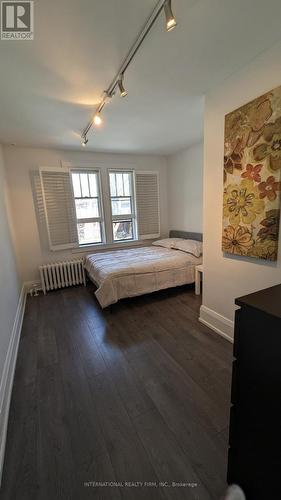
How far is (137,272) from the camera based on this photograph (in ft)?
10.2

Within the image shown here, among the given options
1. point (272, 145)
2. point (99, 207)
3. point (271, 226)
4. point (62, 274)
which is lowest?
point (62, 274)

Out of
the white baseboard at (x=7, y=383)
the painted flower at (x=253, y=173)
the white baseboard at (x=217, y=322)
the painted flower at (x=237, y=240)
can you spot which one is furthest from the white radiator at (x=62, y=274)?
the painted flower at (x=253, y=173)

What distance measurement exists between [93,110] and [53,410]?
2.91 metres

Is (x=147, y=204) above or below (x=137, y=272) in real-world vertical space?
above

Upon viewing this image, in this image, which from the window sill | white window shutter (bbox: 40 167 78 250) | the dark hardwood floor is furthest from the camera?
the window sill

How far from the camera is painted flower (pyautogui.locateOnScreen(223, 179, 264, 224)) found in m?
1.79

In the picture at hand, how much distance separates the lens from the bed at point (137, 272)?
294 centimetres

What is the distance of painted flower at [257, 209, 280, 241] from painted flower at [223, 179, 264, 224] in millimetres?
94

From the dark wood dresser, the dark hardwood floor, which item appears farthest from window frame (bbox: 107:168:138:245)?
the dark wood dresser

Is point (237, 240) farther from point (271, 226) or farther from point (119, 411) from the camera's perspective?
point (119, 411)

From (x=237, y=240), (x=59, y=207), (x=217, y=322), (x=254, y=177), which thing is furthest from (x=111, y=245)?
(x=254, y=177)

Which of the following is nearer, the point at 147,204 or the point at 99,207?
the point at 99,207

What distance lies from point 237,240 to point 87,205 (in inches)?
125

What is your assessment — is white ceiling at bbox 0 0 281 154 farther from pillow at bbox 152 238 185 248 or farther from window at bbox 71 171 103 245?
pillow at bbox 152 238 185 248
